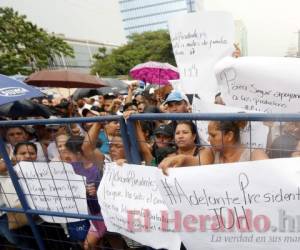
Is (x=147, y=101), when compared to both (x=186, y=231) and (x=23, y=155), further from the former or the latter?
(x=186, y=231)

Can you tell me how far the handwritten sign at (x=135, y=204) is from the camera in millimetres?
1982

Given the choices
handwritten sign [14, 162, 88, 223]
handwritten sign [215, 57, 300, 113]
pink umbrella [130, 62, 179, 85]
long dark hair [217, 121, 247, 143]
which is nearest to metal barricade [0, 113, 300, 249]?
handwritten sign [14, 162, 88, 223]

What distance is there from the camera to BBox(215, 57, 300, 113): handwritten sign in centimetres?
184

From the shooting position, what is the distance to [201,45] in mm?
2734

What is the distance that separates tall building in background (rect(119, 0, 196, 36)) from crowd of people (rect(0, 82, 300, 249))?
100 meters

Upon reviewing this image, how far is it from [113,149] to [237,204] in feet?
2.90

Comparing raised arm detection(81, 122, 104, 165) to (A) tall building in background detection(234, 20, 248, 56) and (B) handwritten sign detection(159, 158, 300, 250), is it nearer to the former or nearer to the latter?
(B) handwritten sign detection(159, 158, 300, 250)

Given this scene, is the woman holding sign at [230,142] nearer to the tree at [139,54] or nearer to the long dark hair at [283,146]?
the long dark hair at [283,146]

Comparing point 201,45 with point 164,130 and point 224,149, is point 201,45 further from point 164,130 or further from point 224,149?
point 224,149

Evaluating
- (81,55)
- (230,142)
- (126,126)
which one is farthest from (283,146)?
(81,55)

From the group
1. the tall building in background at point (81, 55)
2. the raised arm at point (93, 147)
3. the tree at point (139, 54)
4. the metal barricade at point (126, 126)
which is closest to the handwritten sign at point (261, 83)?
the metal barricade at point (126, 126)

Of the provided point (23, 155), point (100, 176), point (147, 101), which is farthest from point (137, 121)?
point (147, 101)

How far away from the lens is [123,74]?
5672cm

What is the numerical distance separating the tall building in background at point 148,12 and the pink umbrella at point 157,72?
95284 mm
